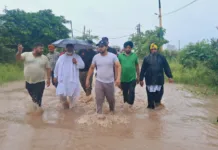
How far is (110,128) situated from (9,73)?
34.5 feet

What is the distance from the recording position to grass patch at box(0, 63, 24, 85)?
13997 mm

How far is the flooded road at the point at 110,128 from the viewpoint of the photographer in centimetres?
471

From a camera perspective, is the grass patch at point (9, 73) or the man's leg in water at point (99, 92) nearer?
the man's leg in water at point (99, 92)

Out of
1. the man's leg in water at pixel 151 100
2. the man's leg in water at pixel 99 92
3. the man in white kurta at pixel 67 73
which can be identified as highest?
the man in white kurta at pixel 67 73

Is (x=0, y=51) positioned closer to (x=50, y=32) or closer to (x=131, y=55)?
(x=50, y=32)

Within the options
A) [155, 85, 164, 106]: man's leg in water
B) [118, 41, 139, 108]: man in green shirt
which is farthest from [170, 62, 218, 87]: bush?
[118, 41, 139, 108]: man in green shirt

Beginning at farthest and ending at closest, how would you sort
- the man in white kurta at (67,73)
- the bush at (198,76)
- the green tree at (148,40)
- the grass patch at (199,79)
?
the green tree at (148,40), the bush at (198,76), the grass patch at (199,79), the man in white kurta at (67,73)

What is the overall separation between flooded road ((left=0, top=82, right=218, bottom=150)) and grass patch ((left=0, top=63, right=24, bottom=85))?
6029 millimetres

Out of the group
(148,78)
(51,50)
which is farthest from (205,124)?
(51,50)

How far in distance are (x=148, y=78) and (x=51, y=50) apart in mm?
3429

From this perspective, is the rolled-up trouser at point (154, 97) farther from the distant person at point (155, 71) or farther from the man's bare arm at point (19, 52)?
the man's bare arm at point (19, 52)

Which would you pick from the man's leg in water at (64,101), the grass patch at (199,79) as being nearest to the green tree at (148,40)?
the grass patch at (199,79)

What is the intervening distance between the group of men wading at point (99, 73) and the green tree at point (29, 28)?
456 inches

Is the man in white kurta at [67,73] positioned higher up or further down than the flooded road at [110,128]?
higher up
